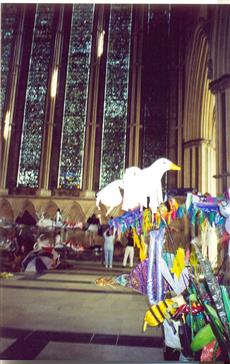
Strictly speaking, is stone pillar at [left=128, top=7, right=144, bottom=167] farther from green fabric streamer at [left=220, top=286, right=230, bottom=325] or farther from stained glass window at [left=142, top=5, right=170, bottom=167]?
green fabric streamer at [left=220, top=286, right=230, bottom=325]

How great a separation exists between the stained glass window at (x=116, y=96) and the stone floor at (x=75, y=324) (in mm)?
9904

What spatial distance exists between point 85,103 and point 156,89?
3.50m

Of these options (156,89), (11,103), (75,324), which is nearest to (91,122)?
(156,89)

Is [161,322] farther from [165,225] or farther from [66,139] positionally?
[66,139]

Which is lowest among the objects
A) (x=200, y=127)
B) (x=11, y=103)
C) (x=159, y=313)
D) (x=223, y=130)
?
(x=159, y=313)

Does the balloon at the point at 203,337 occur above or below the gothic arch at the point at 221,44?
below

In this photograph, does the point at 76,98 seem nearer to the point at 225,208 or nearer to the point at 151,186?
the point at 151,186

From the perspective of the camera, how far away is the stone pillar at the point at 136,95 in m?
15.1

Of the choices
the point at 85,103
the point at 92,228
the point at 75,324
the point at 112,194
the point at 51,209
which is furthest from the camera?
the point at 85,103

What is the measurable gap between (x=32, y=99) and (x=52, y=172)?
3.87 m

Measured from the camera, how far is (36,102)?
16.2 meters

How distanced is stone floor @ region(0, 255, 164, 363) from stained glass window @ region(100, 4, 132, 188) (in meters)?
9.90

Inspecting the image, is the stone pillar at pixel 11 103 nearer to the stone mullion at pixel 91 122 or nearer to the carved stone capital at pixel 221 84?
the stone mullion at pixel 91 122

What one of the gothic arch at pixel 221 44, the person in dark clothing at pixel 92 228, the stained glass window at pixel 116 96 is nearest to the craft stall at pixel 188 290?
the gothic arch at pixel 221 44
